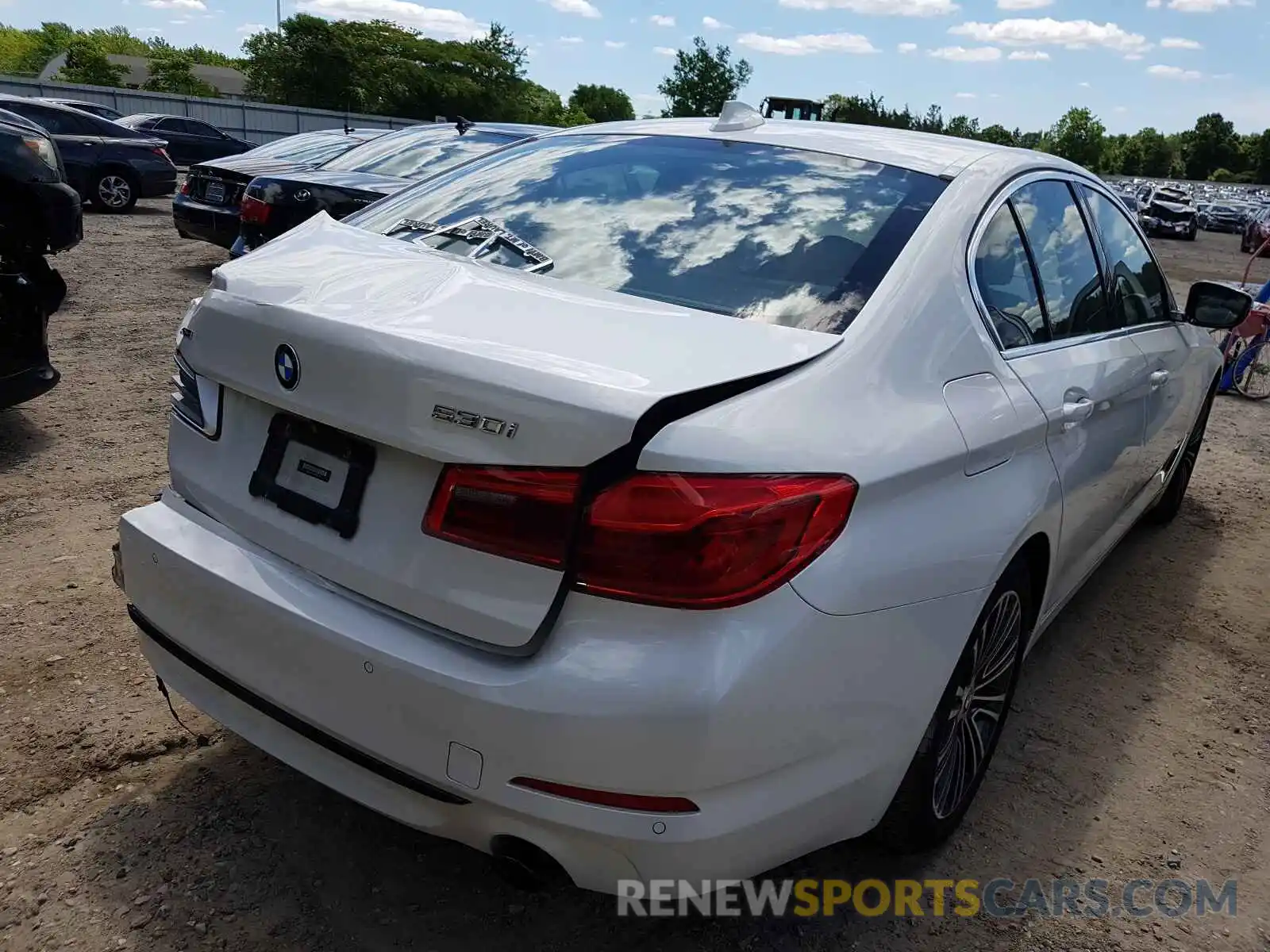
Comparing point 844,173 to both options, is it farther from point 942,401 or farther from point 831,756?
point 831,756

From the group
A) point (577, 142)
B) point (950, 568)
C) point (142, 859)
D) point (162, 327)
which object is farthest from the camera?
point (162, 327)

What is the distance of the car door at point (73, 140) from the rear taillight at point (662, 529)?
16092 mm

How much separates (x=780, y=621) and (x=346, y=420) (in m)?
0.86

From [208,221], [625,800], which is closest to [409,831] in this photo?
[625,800]

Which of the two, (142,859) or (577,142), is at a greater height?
(577,142)

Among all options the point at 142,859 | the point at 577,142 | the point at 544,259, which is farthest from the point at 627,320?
the point at 142,859

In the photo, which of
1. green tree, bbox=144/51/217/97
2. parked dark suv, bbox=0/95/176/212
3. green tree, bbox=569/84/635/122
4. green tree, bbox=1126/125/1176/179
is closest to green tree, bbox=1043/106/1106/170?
green tree, bbox=1126/125/1176/179

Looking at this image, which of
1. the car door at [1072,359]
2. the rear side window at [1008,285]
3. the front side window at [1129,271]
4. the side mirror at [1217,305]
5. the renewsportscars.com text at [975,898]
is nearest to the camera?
the renewsportscars.com text at [975,898]

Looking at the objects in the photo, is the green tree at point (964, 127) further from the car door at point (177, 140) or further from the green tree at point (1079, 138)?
the car door at point (177, 140)

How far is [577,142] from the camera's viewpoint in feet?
9.95

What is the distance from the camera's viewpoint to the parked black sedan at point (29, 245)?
4492 millimetres

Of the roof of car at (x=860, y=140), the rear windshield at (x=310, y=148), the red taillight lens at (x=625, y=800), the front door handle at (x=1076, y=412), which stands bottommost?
the red taillight lens at (x=625, y=800)

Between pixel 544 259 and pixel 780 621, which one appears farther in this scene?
pixel 544 259

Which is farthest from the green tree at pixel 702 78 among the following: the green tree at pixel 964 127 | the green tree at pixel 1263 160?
the green tree at pixel 1263 160
